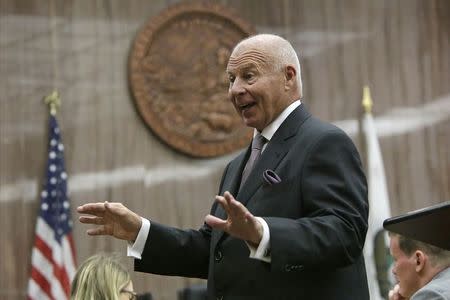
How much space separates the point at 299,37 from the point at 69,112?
2454 mm

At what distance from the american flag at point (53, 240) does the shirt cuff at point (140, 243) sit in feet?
14.9

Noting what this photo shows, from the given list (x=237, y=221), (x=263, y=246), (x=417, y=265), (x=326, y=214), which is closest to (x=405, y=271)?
(x=417, y=265)

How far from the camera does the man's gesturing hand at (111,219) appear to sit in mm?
3020

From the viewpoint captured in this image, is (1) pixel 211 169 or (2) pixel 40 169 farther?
(1) pixel 211 169

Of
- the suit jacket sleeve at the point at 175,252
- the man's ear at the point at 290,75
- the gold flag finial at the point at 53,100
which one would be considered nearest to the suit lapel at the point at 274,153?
the man's ear at the point at 290,75

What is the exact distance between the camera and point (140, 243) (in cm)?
328

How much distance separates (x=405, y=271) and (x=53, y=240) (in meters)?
4.86

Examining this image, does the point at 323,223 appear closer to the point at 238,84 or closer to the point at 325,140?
the point at 325,140

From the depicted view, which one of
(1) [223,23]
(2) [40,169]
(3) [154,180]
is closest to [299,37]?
(1) [223,23]

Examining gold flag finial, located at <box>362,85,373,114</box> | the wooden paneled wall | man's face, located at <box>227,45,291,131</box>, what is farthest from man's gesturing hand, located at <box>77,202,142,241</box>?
gold flag finial, located at <box>362,85,373,114</box>

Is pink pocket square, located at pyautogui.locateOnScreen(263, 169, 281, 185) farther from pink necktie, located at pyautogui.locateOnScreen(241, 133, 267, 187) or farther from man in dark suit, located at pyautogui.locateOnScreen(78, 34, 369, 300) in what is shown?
pink necktie, located at pyautogui.locateOnScreen(241, 133, 267, 187)

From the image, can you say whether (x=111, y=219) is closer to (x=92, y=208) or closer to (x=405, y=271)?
(x=92, y=208)

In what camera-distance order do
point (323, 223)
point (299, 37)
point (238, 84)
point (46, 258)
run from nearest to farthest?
point (323, 223)
point (238, 84)
point (46, 258)
point (299, 37)

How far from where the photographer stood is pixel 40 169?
7.83 m
